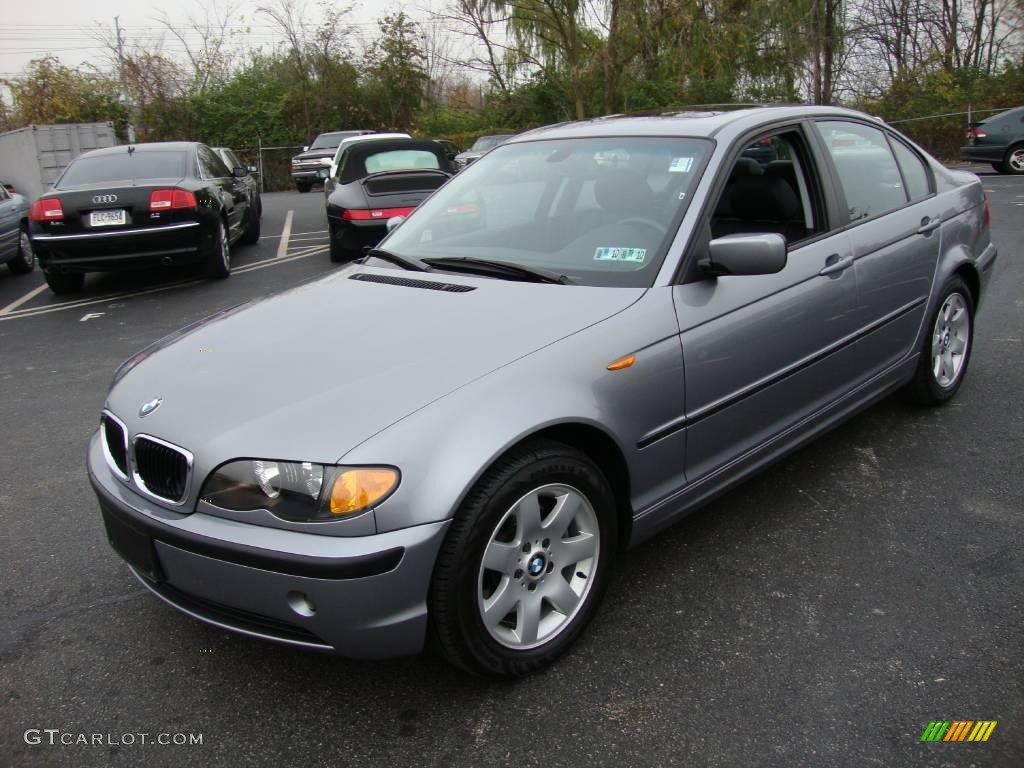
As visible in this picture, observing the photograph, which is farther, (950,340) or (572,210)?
(950,340)

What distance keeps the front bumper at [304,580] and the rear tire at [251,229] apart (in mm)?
10325

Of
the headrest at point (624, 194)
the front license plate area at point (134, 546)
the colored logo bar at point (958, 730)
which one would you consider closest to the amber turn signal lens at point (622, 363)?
the headrest at point (624, 194)

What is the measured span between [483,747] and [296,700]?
590 millimetres

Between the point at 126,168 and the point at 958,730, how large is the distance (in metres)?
9.21

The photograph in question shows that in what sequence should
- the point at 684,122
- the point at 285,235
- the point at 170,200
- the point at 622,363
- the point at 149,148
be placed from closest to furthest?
the point at 622,363 → the point at 684,122 → the point at 170,200 → the point at 149,148 → the point at 285,235

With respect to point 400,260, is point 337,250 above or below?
below

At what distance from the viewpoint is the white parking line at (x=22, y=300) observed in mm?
8867

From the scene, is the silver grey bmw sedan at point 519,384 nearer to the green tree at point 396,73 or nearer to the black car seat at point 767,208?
the black car seat at point 767,208

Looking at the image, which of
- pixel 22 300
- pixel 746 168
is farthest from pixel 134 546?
pixel 22 300

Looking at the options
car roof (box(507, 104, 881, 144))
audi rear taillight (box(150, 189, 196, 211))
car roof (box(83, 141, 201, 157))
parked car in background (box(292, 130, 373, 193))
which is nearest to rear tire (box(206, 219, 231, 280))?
audi rear taillight (box(150, 189, 196, 211))

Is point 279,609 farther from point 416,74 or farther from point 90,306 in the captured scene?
point 416,74

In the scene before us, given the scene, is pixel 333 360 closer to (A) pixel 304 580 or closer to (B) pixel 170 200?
(A) pixel 304 580

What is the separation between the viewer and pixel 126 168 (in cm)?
926

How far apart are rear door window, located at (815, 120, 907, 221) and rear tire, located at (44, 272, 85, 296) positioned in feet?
25.4
